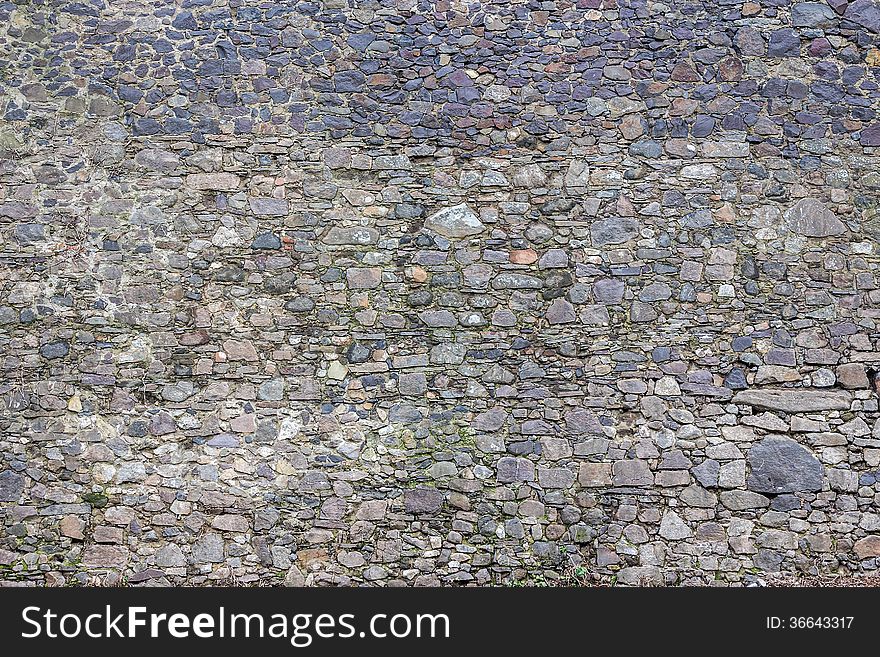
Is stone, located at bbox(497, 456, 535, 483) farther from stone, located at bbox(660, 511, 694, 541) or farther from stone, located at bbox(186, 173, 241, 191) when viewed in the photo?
stone, located at bbox(186, 173, 241, 191)

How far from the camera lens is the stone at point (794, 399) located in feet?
17.6

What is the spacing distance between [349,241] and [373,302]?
1.50ft

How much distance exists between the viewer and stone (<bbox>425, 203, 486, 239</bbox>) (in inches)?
219

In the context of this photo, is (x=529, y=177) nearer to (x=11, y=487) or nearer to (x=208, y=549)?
(x=208, y=549)

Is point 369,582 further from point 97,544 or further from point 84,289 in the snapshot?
point 84,289

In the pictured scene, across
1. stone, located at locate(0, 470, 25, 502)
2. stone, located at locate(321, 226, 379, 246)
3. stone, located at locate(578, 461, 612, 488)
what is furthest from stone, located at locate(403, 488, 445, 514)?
stone, located at locate(0, 470, 25, 502)

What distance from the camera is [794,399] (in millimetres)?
5355

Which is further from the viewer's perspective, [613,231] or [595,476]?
[613,231]

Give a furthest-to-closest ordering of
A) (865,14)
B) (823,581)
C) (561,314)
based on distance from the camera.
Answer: (865,14), (561,314), (823,581)

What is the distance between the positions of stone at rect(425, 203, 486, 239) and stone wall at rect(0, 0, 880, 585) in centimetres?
2

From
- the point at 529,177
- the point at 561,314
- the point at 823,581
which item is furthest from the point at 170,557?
the point at 823,581

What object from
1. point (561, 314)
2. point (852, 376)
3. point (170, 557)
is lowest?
point (170, 557)

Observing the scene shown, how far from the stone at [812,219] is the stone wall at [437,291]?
0.02 meters

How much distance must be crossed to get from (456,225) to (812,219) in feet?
7.89
